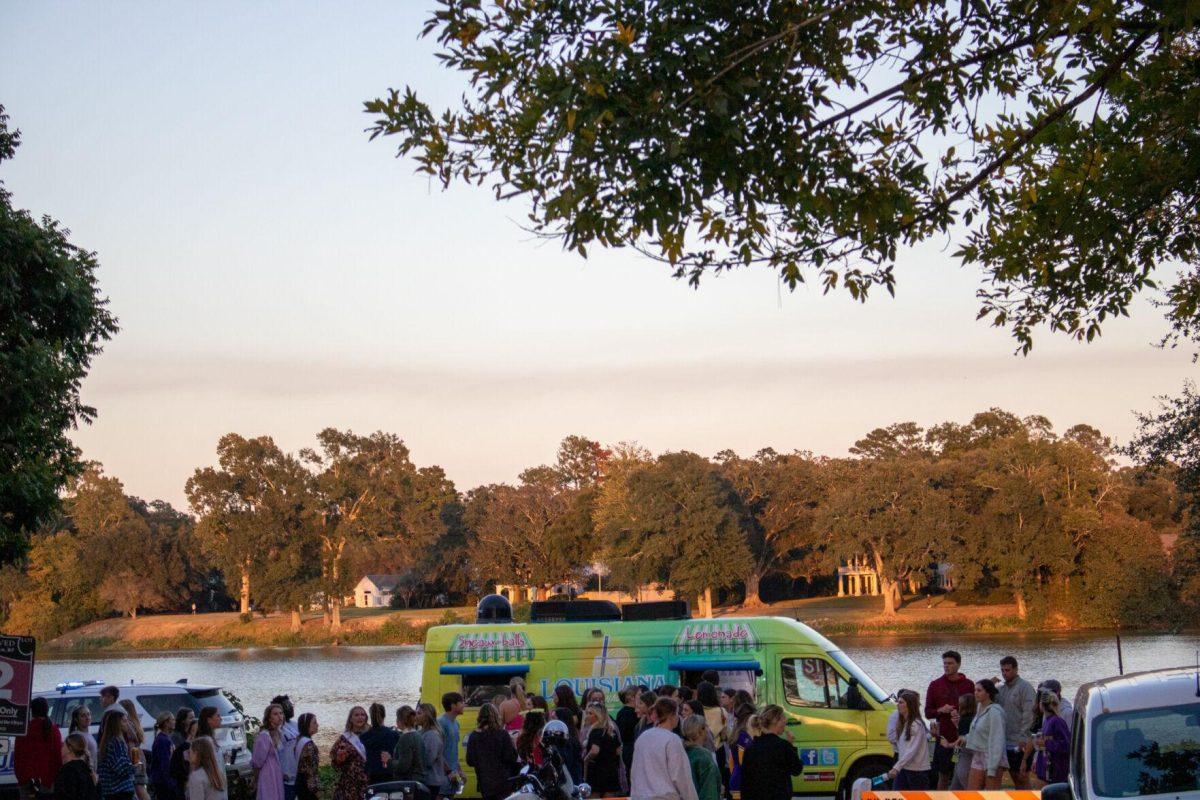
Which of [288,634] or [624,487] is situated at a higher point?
[624,487]

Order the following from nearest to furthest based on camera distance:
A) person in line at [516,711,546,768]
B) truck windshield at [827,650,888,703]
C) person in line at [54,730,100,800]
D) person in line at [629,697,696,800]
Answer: person in line at [629,697,696,800] < person in line at [54,730,100,800] < person in line at [516,711,546,768] < truck windshield at [827,650,888,703]

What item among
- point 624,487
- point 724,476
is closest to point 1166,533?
point 724,476

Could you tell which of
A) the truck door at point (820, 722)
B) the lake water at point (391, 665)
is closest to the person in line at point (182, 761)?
the truck door at point (820, 722)

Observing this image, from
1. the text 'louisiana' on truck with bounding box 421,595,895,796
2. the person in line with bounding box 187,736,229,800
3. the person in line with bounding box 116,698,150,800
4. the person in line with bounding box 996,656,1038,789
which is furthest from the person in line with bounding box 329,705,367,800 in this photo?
the person in line with bounding box 996,656,1038,789

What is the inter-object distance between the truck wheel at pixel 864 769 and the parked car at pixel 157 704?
8142mm

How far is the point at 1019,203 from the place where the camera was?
39.8 feet

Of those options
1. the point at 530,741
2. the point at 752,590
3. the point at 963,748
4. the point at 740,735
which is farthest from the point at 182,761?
the point at 752,590

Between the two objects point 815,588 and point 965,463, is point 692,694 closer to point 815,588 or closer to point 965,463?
point 965,463

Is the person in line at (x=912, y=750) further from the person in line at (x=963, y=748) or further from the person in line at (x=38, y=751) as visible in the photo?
the person in line at (x=38, y=751)

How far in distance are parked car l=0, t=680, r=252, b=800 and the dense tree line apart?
156ft

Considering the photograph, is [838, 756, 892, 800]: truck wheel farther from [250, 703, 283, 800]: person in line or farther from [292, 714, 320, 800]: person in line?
[250, 703, 283, 800]: person in line

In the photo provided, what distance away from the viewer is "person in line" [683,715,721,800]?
1041 cm

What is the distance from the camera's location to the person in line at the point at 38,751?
14027 mm

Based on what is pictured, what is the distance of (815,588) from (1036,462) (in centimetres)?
3057
